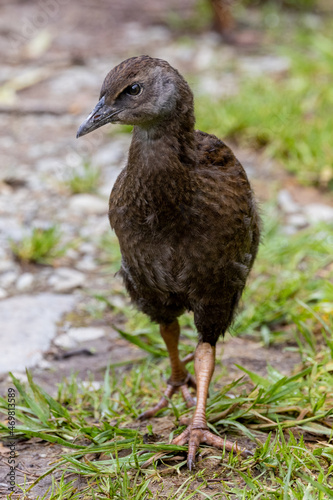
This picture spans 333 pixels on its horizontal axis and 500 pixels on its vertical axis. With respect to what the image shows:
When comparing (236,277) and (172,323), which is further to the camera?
(172,323)

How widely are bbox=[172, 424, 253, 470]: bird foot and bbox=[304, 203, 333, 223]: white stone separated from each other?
258 centimetres

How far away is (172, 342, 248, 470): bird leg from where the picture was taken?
118 inches

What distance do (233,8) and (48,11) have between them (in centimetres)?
243

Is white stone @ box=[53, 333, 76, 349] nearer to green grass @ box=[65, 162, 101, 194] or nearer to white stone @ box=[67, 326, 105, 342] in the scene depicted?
white stone @ box=[67, 326, 105, 342]

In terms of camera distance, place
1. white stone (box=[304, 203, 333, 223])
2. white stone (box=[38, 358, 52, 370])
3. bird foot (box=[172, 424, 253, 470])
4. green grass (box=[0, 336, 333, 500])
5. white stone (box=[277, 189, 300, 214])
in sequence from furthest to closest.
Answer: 1. white stone (box=[277, 189, 300, 214])
2. white stone (box=[304, 203, 333, 223])
3. white stone (box=[38, 358, 52, 370])
4. bird foot (box=[172, 424, 253, 470])
5. green grass (box=[0, 336, 333, 500])

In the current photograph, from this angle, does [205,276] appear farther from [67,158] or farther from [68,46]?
[68,46]

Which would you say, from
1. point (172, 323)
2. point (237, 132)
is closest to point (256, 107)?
point (237, 132)

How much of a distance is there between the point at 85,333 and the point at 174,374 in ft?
3.07

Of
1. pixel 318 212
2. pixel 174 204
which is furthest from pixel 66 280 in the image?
pixel 174 204

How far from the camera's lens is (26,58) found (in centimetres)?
848

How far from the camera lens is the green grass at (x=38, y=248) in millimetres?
5047

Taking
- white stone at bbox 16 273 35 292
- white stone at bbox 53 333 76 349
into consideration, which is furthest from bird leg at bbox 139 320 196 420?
white stone at bbox 16 273 35 292

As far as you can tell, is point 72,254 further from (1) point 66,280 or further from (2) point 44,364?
(2) point 44,364

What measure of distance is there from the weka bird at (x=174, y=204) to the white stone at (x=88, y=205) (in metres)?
2.53
